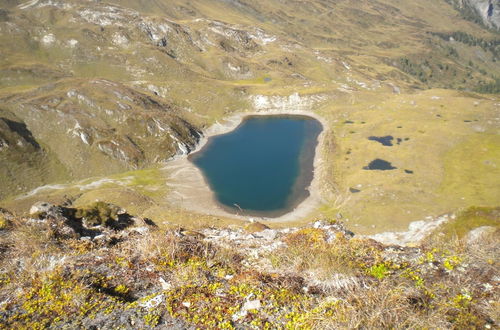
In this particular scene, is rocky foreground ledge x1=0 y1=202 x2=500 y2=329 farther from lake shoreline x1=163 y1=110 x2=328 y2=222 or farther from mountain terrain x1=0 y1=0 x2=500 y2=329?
lake shoreline x1=163 y1=110 x2=328 y2=222

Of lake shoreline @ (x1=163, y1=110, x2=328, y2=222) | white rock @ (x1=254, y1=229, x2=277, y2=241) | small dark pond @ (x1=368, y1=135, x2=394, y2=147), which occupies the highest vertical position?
white rock @ (x1=254, y1=229, x2=277, y2=241)

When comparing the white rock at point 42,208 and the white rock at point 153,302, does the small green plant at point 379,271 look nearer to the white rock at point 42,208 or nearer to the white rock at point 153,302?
the white rock at point 153,302

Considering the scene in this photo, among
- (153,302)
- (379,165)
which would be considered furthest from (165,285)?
(379,165)

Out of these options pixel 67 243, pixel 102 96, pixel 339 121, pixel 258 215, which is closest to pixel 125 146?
pixel 102 96

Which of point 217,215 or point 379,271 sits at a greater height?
point 379,271

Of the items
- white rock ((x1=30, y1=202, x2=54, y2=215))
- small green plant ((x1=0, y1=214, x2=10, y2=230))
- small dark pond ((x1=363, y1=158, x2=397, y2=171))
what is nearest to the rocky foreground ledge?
small green plant ((x1=0, y1=214, x2=10, y2=230))

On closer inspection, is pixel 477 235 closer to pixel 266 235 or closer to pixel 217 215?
pixel 266 235

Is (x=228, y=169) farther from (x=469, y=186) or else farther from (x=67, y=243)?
(x=67, y=243)
